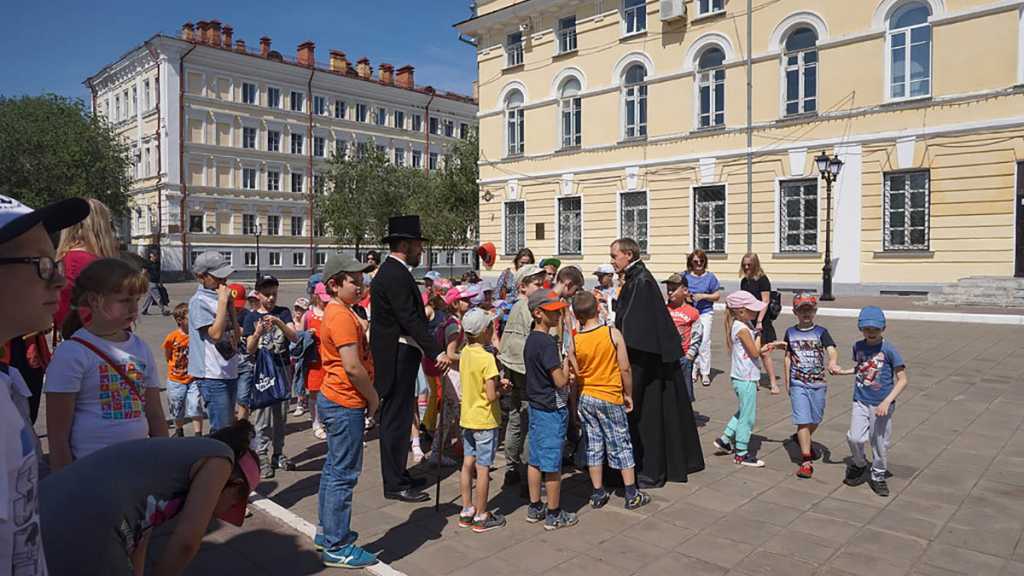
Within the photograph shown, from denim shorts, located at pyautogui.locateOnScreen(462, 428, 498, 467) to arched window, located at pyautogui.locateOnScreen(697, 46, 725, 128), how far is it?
2222 cm

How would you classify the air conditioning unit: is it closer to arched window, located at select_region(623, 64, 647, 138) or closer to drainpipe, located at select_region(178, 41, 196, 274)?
arched window, located at select_region(623, 64, 647, 138)

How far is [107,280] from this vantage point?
10.0ft

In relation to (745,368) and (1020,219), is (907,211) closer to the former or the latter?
(1020,219)

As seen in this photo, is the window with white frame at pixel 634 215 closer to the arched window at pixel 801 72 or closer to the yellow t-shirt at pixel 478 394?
the arched window at pixel 801 72

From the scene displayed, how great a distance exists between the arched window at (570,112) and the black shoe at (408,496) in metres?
24.4

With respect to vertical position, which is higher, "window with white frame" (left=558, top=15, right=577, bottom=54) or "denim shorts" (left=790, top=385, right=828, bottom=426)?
"window with white frame" (left=558, top=15, right=577, bottom=54)

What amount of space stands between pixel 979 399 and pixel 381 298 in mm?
7856

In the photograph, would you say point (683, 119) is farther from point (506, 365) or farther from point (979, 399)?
point (506, 365)

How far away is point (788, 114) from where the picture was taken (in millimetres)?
22984

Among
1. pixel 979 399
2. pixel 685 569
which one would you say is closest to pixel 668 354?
pixel 685 569

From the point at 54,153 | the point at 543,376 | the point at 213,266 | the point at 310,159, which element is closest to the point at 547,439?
the point at 543,376

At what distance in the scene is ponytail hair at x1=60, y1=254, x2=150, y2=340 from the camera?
10.00ft

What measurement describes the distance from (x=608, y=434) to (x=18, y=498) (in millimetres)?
4126

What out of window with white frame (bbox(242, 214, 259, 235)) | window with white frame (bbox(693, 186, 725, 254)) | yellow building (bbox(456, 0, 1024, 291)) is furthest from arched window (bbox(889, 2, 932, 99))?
window with white frame (bbox(242, 214, 259, 235))
